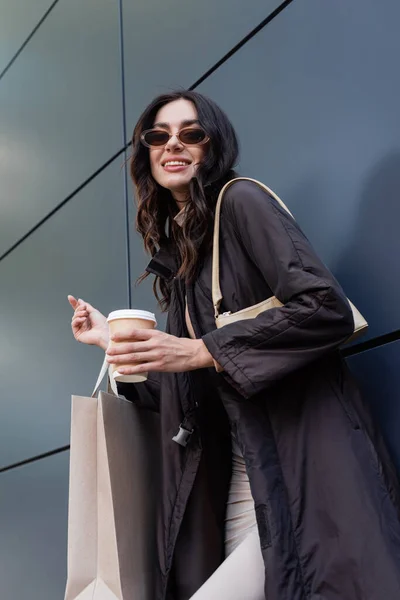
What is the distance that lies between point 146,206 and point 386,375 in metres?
0.97

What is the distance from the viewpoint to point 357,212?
226 cm

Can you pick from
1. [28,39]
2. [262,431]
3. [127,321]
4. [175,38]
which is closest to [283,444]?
[262,431]

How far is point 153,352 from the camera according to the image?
5.49 feet

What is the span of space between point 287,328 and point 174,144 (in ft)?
2.89

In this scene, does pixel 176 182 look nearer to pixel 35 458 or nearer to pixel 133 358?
pixel 133 358

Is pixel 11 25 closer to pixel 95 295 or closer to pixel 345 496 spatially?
pixel 95 295

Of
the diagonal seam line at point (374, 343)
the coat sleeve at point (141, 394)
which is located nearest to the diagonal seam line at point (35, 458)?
the coat sleeve at point (141, 394)

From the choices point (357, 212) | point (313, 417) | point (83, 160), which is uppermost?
point (83, 160)

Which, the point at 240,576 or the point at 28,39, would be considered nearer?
the point at 240,576

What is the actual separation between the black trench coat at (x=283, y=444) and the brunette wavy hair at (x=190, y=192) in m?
0.12

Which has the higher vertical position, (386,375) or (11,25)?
(11,25)

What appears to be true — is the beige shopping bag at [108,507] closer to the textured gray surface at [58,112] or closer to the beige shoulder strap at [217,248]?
the beige shoulder strap at [217,248]

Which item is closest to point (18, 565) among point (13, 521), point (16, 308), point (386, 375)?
point (13, 521)

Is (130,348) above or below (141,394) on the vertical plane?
above
